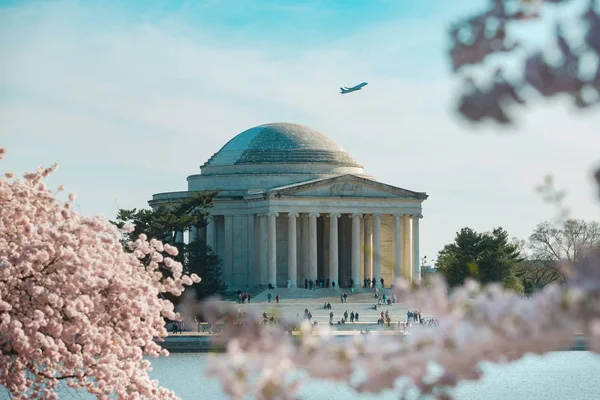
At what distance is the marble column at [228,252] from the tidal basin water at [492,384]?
5122 centimetres

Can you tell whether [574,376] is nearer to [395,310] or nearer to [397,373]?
[395,310]

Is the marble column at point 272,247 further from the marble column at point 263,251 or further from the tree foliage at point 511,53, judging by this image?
the tree foliage at point 511,53

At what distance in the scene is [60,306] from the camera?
27.1m

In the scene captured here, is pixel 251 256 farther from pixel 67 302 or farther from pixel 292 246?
pixel 67 302

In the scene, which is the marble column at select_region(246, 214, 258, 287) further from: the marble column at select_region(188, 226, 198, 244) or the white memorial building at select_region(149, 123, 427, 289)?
the marble column at select_region(188, 226, 198, 244)

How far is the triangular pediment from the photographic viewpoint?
12431cm

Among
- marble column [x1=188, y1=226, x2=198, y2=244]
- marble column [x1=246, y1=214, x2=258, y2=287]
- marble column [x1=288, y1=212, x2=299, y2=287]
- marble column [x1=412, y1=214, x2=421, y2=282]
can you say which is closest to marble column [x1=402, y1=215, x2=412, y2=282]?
marble column [x1=412, y1=214, x2=421, y2=282]

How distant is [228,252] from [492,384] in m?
63.1

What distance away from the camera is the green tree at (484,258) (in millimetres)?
112375

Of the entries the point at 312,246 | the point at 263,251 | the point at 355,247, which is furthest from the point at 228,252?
the point at 355,247

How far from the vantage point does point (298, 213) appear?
125188 millimetres

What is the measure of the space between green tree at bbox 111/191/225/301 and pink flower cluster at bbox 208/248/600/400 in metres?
95.9

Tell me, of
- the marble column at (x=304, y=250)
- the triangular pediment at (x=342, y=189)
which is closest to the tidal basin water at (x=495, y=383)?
the triangular pediment at (x=342, y=189)

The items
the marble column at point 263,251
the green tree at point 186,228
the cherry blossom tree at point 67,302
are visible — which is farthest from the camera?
the marble column at point 263,251
